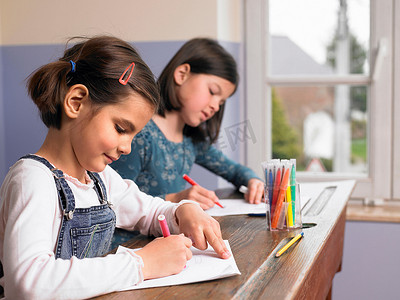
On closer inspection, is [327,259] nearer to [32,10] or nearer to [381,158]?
[381,158]

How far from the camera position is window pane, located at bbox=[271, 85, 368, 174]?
2629mm

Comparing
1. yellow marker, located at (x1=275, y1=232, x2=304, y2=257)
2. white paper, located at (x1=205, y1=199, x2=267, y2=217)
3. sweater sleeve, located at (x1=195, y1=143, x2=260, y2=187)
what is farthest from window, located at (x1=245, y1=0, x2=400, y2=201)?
yellow marker, located at (x1=275, y1=232, x2=304, y2=257)

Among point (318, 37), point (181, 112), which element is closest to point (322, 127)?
point (318, 37)

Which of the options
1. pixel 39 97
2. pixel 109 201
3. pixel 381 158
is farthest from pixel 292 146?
pixel 39 97

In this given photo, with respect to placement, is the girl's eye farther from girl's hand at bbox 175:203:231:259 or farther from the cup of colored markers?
the cup of colored markers

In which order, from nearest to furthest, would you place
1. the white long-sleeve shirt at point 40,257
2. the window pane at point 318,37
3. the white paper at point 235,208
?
the white long-sleeve shirt at point 40,257
the white paper at point 235,208
the window pane at point 318,37

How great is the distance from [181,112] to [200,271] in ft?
3.28

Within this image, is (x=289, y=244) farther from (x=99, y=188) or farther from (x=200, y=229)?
(x=99, y=188)

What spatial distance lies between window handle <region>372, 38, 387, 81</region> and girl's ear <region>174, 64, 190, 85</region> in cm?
104

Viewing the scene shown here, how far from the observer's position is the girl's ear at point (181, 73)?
1809 millimetres

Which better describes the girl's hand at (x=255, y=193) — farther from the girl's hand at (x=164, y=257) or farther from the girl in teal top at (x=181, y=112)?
the girl's hand at (x=164, y=257)

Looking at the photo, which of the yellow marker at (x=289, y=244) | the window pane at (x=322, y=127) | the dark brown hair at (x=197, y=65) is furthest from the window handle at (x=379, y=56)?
the yellow marker at (x=289, y=244)

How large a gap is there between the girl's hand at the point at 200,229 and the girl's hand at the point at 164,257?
3.0 inches

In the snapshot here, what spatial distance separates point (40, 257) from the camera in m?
0.80
